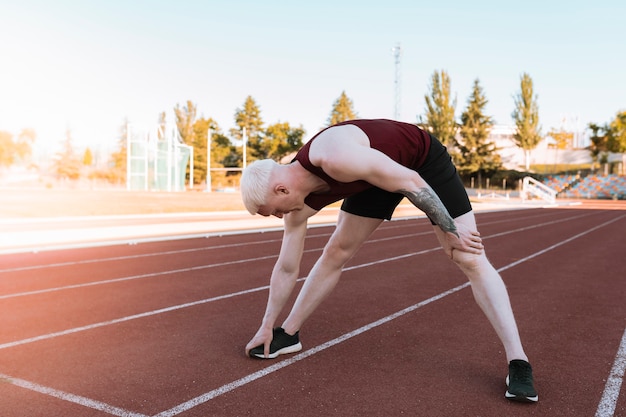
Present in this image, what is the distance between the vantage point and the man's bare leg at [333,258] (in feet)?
11.4

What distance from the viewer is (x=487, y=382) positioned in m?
3.29

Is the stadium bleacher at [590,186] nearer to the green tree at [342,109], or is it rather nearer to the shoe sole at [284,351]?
the green tree at [342,109]

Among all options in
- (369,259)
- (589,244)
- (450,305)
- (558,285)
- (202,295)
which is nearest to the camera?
(450,305)

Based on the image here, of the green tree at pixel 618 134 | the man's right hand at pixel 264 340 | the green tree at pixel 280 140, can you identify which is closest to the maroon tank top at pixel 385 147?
the man's right hand at pixel 264 340

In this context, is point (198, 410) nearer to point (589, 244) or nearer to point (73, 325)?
point (73, 325)

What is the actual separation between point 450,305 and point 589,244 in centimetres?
822

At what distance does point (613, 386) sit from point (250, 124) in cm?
6710

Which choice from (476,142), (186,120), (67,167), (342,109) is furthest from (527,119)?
(67,167)

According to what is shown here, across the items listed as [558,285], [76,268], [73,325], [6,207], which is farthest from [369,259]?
[6,207]

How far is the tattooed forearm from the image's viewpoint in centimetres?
271

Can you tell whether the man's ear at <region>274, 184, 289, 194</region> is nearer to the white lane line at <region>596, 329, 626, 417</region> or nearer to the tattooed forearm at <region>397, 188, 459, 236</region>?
the tattooed forearm at <region>397, 188, 459, 236</region>

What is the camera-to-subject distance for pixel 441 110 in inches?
2393

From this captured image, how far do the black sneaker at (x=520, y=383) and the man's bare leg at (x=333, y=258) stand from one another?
1172 mm

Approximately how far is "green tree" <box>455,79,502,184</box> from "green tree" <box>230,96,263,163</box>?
2479cm
